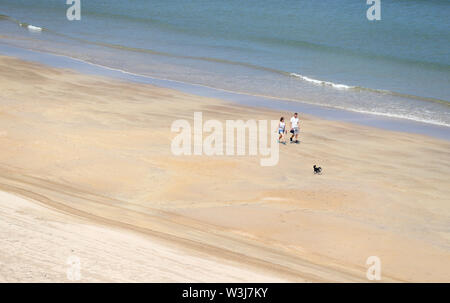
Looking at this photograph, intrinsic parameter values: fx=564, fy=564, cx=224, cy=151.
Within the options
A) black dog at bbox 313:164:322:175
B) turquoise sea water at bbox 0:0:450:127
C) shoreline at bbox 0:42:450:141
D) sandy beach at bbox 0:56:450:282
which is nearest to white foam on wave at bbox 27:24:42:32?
turquoise sea water at bbox 0:0:450:127

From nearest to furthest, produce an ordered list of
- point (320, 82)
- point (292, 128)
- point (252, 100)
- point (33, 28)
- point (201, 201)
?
point (201, 201), point (292, 128), point (252, 100), point (320, 82), point (33, 28)

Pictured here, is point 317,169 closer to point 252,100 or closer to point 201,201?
point 201,201

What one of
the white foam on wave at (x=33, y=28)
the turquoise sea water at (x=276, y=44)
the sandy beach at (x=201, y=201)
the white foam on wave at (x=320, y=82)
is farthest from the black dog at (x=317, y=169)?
the white foam on wave at (x=33, y=28)

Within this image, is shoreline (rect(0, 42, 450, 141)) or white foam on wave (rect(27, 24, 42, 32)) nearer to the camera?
shoreline (rect(0, 42, 450, 141))

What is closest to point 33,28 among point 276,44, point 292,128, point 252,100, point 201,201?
point 276,44

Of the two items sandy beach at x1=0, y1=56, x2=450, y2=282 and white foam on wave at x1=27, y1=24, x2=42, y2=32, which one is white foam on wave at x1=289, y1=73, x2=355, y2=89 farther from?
white foam on wave at x1=27, y1=24, x2=42, y2=32

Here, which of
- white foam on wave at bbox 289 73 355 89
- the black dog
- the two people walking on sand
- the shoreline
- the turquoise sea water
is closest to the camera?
the black dog
